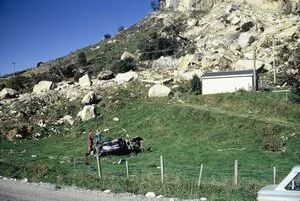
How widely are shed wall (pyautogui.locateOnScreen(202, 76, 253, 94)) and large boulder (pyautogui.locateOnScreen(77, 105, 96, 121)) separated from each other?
46.7 feet

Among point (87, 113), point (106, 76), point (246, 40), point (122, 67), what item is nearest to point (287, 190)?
point (87, 113)

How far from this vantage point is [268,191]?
1110 centimetres

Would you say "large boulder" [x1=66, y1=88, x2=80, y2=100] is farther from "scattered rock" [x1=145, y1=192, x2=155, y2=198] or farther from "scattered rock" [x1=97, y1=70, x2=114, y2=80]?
"scattered rock" [x1=145, y1=192, x2=155, y2=198]

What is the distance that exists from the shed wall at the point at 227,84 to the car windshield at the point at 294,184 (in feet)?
120

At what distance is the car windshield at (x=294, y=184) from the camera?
1080cm

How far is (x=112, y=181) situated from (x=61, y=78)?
52877 millimetres

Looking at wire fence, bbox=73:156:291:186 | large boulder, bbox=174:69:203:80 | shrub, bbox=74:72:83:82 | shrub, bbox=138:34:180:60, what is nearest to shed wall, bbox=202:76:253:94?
large boulder, bbox=174:69:203:80

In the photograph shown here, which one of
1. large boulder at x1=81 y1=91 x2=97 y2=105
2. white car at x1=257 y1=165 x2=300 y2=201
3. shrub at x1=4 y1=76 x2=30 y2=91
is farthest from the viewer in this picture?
shrub at x1=4 y1=76 x2=30 y2=91

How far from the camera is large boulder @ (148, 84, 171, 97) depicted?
4766 cm

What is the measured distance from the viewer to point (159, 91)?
48.0 m

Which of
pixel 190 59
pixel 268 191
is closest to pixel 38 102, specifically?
pixel 190 59

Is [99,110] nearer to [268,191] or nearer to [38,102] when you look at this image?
[38,102]

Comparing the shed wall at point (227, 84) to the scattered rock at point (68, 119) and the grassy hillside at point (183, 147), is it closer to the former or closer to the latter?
the grassy hillside at point (183, 147)

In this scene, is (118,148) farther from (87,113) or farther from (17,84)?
(17,84)
